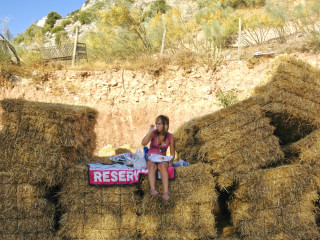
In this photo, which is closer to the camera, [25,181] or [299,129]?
[25,181]

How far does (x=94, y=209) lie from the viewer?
3943 millimetres

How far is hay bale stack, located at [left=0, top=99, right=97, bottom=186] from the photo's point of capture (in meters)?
3.82

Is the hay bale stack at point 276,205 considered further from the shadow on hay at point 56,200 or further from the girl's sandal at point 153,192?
the shadow on hay at point 56,200

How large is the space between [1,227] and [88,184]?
4.51 ft

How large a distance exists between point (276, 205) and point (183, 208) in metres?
1.56

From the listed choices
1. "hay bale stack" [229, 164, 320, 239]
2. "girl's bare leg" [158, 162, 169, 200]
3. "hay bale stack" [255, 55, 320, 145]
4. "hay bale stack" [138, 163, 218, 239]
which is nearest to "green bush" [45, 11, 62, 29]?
"hay bale stack" [255, 55, 320, 145]

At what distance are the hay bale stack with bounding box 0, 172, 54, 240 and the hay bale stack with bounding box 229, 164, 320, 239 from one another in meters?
3.12

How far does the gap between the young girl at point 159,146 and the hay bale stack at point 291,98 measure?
2.15 metres

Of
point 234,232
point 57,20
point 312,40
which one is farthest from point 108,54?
point 57,20

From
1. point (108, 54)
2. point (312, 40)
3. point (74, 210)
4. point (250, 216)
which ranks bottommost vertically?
point (250, 216)

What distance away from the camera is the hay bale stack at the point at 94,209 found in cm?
388

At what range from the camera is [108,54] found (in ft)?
52.2

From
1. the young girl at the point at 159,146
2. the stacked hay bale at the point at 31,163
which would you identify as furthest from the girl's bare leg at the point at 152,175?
the stacked hay bale at the point at 31,163

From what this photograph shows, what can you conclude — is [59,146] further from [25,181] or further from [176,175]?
[176,175]
